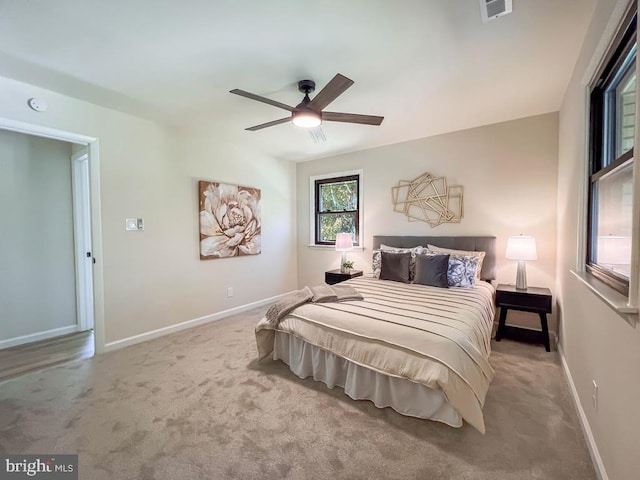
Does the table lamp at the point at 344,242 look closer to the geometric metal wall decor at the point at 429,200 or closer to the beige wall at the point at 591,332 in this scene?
the geometric metal wall decor at the point at 429,200

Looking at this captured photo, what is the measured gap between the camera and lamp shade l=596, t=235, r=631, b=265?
53.3 inches

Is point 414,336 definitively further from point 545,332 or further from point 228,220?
point 228,220

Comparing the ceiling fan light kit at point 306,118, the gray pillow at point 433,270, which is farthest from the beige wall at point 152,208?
the gray pillow at point 433,270

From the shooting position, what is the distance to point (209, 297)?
12.8ft

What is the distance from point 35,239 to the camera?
3305 mm

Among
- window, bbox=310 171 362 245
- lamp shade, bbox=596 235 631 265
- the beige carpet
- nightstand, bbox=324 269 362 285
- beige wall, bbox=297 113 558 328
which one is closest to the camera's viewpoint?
lamp shade, bbox=596 235 631 265

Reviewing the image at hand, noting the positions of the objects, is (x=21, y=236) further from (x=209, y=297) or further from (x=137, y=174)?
(x=209, y=297)

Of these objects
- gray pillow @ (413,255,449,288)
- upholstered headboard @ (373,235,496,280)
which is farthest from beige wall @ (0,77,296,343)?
gray pillow @ (413,255,449,288)

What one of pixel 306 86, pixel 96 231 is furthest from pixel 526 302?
pixel 96 231

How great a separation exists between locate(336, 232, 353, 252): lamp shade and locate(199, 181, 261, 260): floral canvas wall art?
4.19ft

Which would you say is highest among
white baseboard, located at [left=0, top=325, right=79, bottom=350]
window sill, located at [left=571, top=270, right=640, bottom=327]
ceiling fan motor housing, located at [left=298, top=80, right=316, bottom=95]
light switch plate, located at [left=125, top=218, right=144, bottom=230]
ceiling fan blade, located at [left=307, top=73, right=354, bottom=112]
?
ceiling fan motor housing, located at [left=298, top=80, right=316, bottom=95]

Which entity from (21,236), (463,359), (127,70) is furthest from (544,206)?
(21,236)

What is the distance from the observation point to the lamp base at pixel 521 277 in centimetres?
307

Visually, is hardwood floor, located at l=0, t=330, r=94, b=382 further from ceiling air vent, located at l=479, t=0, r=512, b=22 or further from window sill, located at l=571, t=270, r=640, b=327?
ceiling air vent, located at l=479, t=0, r=512, b=22
